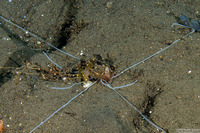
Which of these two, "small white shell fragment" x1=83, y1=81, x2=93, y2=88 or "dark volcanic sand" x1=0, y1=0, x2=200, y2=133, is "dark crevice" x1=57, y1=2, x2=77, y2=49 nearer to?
"dark volcanic sand" x1=0, y1=0, x2=200, y2=133

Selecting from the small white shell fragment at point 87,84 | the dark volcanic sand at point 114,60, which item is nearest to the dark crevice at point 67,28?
the dark volcanic sand at point 114,60

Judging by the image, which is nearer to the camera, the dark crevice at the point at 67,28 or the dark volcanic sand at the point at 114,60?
the dark volcanic sand at the point at 114,60

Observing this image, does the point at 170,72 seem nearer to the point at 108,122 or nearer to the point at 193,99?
the point at 193,99

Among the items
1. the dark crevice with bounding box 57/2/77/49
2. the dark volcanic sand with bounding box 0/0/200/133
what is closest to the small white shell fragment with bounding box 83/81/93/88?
the dark volcanic sand with bounding box 0/0/200/133

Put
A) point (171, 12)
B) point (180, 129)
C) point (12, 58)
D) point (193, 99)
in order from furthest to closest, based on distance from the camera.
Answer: point (171, 12), point (12, 58), point (193, 99), point (180, 129)

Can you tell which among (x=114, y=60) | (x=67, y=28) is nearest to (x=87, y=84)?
(x=114, y=60)

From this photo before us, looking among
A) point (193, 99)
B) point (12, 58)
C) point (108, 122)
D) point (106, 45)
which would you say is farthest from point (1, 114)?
point (193, 99)

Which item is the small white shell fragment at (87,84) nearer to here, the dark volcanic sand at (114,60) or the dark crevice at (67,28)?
the dark volcanic sand at (114,60)

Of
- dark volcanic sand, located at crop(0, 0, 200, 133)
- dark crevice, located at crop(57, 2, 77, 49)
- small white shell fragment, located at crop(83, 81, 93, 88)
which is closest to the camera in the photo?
dark volcanic sand, located at crop(0, 0, 200, 133)
